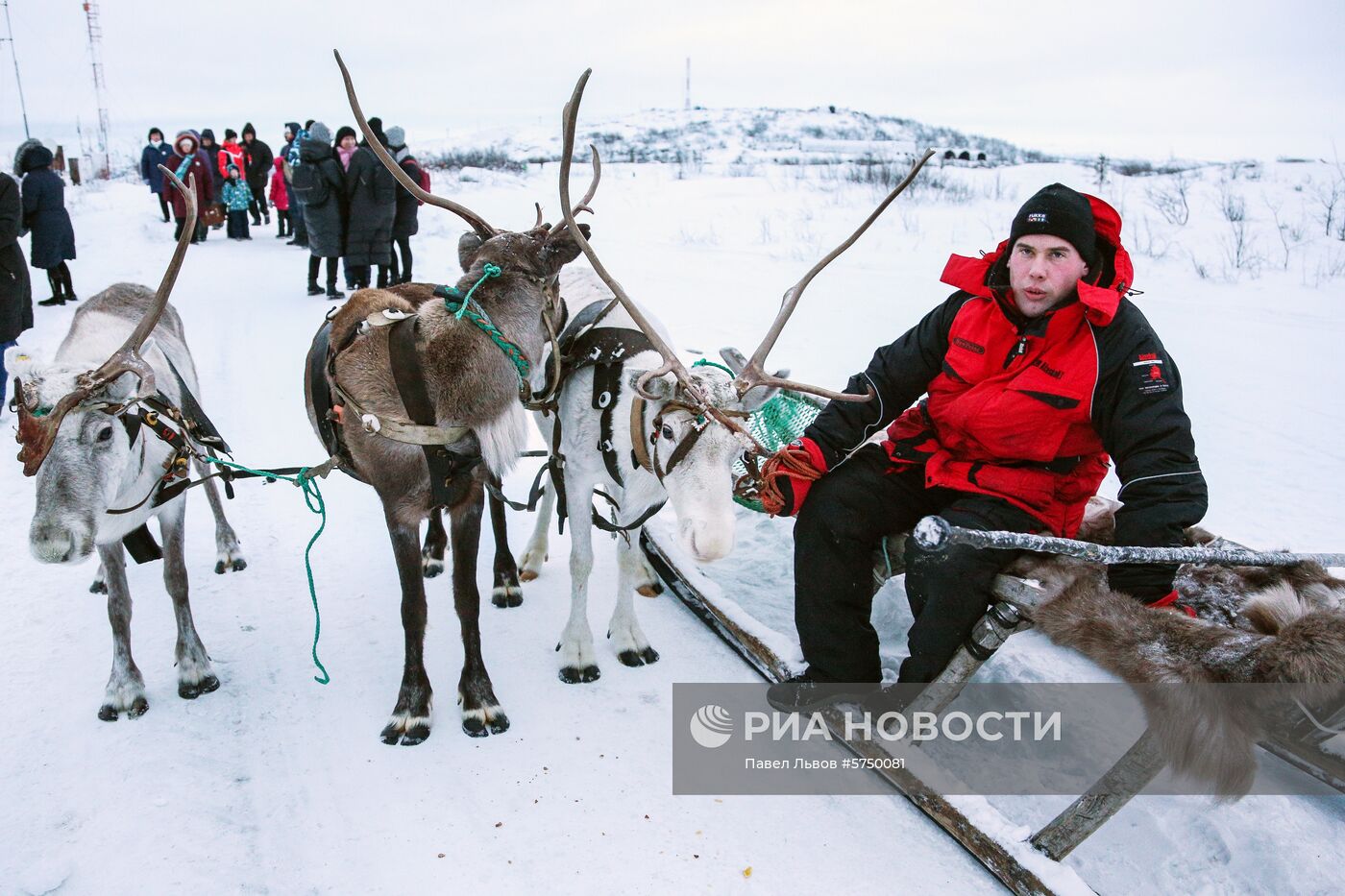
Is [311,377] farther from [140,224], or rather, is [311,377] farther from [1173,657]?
[140,224]

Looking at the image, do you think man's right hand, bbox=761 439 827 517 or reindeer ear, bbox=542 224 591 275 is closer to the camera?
man's right hand, bbox=761 439 827 517

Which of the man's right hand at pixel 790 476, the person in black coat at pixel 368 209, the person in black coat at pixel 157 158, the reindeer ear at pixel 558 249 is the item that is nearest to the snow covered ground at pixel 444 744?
the man's right hand at pixel 790 476

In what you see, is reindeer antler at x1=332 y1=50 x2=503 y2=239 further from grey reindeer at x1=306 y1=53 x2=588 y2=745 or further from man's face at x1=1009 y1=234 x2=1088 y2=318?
man's face at x1=1009 y1=234 x2=1088 y2=318

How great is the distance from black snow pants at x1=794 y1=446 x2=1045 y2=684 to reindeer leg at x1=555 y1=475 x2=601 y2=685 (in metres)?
1.00

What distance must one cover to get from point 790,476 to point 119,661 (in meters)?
2.63

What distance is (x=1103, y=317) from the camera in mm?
2508

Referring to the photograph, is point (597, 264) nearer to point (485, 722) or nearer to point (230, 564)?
point (485, 722)

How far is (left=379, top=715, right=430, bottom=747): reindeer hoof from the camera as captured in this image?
300 centimetres

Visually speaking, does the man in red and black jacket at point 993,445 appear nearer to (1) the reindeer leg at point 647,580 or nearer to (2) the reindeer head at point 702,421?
(2) the reindeer head at point 702,421

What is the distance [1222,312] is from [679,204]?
433 inches

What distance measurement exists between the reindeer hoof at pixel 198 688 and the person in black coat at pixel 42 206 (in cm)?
794

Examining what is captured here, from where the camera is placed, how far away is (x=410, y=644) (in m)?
3.07

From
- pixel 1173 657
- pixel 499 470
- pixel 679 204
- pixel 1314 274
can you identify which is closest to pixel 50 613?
pixel 499 470

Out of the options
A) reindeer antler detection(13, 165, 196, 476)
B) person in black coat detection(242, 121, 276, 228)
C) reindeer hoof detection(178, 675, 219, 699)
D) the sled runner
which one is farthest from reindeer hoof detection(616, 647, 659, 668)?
person in black coat detection(242, 121, 276, 228)
